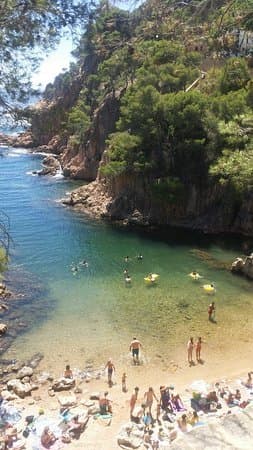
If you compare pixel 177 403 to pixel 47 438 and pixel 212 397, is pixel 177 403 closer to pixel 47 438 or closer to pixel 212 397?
pixel 212 397

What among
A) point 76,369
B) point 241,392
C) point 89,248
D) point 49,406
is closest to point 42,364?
point 76,369

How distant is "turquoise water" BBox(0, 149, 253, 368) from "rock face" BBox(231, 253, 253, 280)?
0.80 metres

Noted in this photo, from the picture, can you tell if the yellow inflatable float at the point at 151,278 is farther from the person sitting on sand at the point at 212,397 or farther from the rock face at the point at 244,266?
the person sitting on sand at the point at 212,397

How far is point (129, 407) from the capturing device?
19891 mm

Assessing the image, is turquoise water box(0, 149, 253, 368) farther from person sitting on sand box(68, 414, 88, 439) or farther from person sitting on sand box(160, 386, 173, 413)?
person sitting on sand box(68, 414, 88, 439)

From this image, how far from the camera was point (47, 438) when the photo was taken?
17.4m

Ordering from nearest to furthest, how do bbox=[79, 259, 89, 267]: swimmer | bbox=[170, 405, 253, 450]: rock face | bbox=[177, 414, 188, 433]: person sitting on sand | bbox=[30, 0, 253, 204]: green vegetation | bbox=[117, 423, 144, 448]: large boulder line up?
bbox=[170, 405, 253, 450]: rock face, bbox=[117, 423, 144, 448]: large boulder, bbox=[177, 414, 188, 433]: person sitting on sand, bbox=[79, 259, 89, 267]: swimmer, bbox=[30, 0, 253, 204]: green vegetation

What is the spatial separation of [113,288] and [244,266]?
934 centimetres

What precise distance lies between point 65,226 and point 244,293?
20115mm

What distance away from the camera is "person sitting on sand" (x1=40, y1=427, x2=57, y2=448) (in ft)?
56.8

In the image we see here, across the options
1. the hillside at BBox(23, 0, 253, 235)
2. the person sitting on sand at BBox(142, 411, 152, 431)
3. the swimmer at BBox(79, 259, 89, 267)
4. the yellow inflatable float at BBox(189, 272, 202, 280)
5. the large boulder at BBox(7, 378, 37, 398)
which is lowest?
the large boulder at BBox(7, 378, 37, 398)

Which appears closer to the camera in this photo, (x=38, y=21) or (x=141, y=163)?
(x=38, y=21)

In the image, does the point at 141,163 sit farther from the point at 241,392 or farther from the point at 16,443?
the point at 16,443

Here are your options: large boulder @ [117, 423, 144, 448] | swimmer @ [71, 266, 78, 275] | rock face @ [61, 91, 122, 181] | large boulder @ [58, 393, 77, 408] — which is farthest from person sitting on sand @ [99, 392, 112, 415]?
rock face @ [61, 91, 122, 181]
